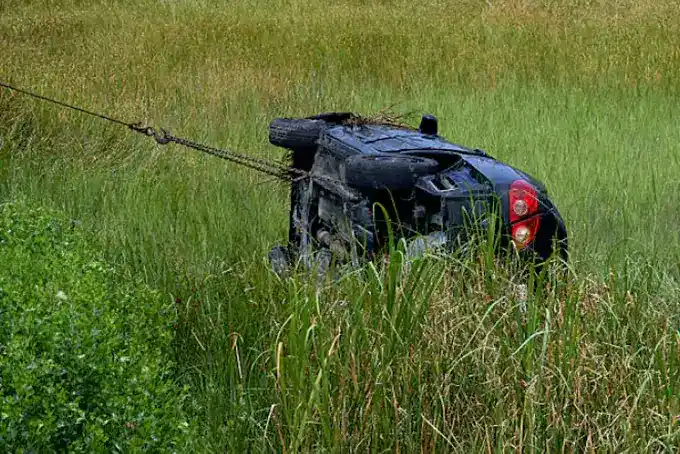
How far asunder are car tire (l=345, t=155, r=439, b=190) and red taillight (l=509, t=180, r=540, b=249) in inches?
12.6

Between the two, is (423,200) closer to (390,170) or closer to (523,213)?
(390,170)

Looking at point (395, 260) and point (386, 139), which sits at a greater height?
point (386, 139)

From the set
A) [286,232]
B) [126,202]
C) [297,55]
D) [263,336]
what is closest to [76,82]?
[297,55]

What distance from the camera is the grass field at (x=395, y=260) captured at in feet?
12.0

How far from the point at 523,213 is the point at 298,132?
1.28 m

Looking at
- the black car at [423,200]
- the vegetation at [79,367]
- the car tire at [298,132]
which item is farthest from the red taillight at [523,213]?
the vegetation at [79,367]

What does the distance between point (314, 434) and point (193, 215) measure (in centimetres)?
315

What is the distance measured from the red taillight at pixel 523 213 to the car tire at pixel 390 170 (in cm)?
32

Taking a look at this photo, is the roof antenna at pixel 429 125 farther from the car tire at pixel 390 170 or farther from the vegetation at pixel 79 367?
the vegetation at pixel 79 367

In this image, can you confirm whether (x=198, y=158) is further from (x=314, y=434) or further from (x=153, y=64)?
(x=314, y=434)

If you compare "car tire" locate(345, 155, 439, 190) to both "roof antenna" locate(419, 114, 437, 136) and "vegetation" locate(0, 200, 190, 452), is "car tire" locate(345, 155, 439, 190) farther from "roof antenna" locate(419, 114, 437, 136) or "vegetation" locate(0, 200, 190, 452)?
"vegetation" locate(0, 200, 190, 452)

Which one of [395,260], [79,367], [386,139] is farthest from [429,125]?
[79,367]

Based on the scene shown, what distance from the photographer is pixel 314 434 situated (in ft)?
11.9

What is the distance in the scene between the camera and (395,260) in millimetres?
3779
